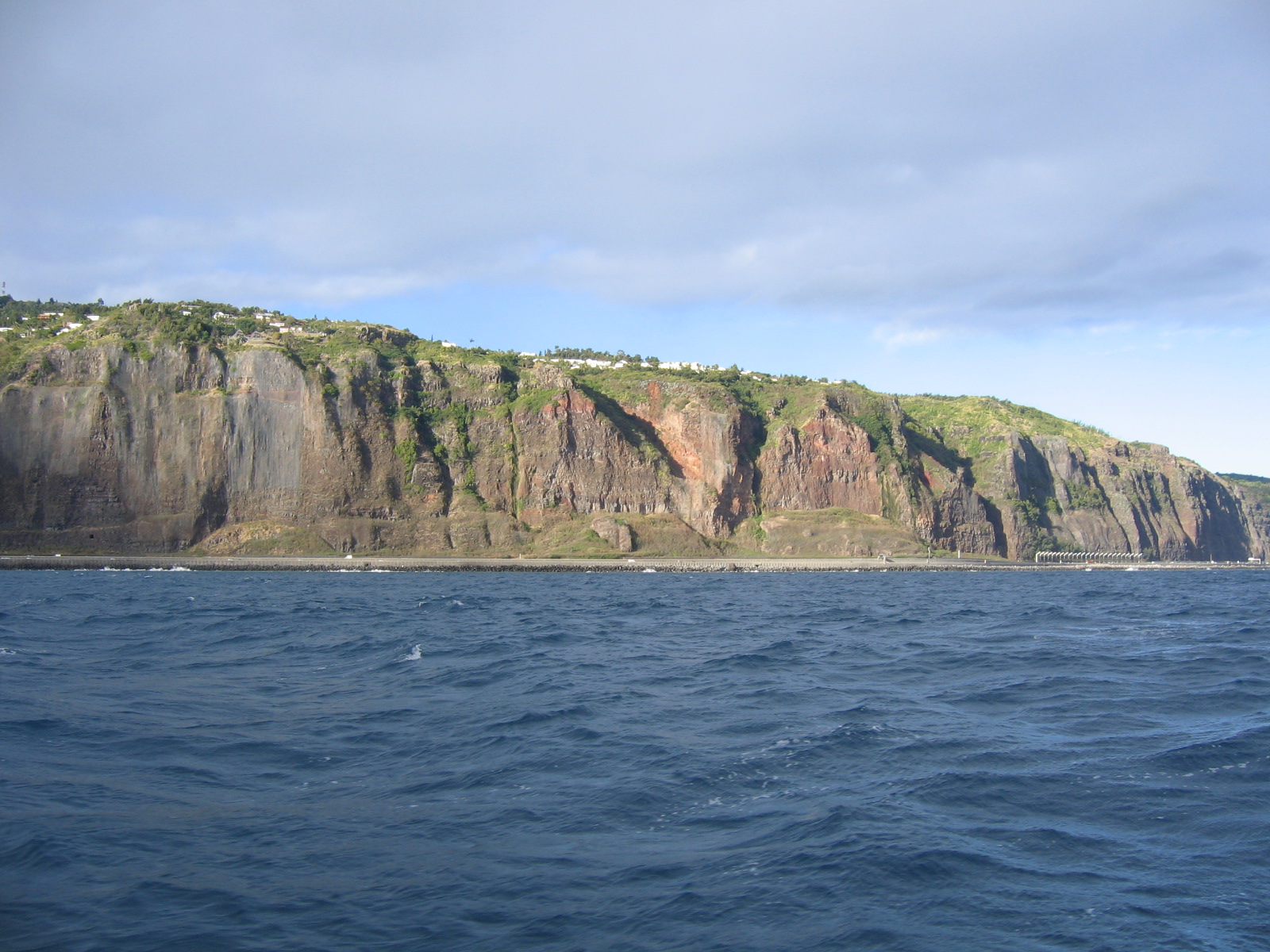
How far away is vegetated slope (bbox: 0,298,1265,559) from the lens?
4904 inches

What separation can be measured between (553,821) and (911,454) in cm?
16342

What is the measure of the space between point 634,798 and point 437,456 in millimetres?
133154

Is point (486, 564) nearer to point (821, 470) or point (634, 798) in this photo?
point (821, 470)

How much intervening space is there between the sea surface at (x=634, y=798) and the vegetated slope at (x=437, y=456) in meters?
103

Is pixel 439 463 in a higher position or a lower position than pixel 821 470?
lower

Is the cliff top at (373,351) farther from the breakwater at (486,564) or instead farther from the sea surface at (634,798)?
the sea surface at (634,798)

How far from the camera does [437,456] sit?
144 metres

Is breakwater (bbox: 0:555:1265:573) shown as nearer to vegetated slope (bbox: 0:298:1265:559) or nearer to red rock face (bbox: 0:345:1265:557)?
vegetated slope (bbox: 0:298:1265:559)

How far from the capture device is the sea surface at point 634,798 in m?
10.6

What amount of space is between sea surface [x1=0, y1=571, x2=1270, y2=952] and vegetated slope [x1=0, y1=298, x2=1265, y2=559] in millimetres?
103108

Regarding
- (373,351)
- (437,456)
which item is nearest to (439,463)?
(437,456)

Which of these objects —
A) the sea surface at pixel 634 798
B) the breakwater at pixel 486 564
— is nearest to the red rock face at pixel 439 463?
the breakwater at pixel 486 564

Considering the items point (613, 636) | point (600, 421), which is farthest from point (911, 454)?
point (613, 636)

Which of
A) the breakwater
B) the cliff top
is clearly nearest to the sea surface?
the breakwater
